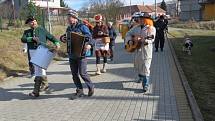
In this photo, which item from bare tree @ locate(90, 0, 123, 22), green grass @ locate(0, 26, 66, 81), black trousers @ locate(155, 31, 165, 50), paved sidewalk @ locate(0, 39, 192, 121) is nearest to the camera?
paved sidewalk @ locate(0, 39, 192, 121)

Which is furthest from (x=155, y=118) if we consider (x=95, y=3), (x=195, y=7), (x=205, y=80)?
(x=195, y=7)

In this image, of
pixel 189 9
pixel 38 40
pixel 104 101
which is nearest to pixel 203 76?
pixel 104 101

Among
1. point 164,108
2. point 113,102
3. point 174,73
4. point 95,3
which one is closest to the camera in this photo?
point 164,108

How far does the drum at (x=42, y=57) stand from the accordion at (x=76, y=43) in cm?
67

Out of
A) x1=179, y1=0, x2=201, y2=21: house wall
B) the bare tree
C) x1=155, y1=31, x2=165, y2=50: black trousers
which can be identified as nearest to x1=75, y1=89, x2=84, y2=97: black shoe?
x1=155, y1=31, x2=165, y2=50: black trousers

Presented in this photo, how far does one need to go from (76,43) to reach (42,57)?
0.95m

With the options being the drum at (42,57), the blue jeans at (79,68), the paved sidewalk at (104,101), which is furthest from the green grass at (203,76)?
the drum at (42,57)

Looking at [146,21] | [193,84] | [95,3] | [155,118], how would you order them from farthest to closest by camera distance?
1. [95,3]
2. [193,84]
3. [146,21]
4. [155,118]

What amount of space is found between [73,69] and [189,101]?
2.67 m

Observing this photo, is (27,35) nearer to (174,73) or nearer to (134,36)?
(134,36)

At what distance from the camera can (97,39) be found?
504 inches

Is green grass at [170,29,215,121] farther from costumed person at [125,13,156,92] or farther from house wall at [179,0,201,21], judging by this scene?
house wall at [179,0,201,21]

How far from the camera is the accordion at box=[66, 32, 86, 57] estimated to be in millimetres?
9003

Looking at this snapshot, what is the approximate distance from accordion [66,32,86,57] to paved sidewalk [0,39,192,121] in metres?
1.05
